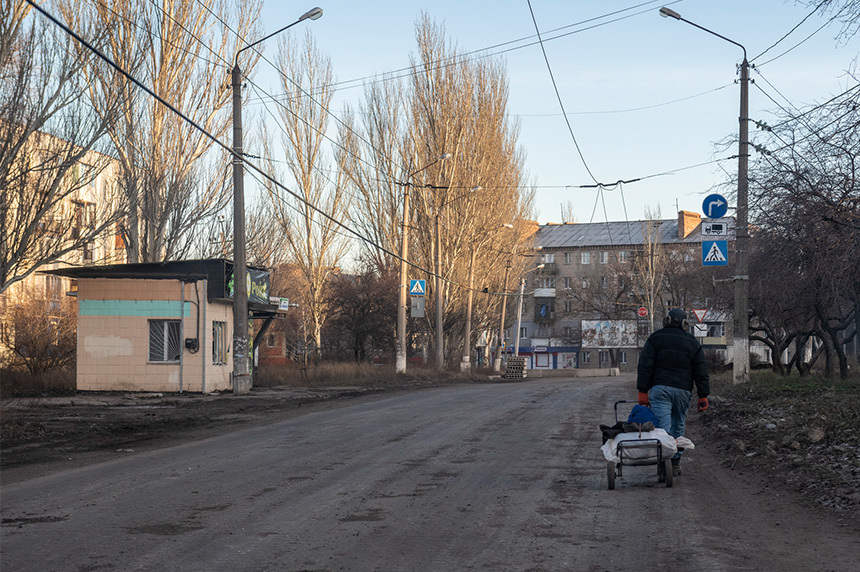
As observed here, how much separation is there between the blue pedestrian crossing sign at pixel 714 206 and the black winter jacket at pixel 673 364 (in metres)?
12.2

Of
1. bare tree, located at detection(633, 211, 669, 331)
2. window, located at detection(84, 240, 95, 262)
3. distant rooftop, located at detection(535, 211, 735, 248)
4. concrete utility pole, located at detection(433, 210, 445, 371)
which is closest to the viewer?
window, located at detection(84, 240, 95, 262)

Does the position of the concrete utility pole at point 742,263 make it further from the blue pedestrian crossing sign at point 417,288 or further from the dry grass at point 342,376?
the blue pedestrian crossing sign at point 417,288

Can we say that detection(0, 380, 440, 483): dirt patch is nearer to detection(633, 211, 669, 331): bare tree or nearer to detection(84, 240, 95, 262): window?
detection(84, 240, 95, 262): window

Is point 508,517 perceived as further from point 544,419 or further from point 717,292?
point 717,292

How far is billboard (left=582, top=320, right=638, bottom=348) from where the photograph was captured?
8006cm

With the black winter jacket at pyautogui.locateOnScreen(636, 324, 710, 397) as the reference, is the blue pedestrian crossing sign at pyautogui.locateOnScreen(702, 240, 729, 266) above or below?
above

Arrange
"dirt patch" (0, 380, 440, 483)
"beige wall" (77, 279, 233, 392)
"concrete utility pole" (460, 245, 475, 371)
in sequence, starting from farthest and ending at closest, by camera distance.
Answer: "concrete utility pole" (460, 245, 475, 371) < "beige wall" (77, 279, 233, 392) < "dirt patch" (0, 380, 440, 483)

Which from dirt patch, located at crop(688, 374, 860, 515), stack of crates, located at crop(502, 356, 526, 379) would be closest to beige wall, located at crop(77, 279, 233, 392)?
dirt patch, located at crop(688, 374, 860, 515)

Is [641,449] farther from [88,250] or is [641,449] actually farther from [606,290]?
[606,290]

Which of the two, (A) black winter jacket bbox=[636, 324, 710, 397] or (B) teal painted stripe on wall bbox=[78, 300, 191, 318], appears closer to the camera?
(A) black winter jacket bbox=[636, 324, 710, 397]

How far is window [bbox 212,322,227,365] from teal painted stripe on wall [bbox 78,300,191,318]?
1831 millimetres

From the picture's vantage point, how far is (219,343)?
90.0ft

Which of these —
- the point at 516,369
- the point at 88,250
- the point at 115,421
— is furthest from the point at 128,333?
the point at 516,369

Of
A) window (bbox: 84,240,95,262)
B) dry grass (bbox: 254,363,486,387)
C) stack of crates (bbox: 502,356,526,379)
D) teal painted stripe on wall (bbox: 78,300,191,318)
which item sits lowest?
stack of crates (bbox: 502,356,526,379)
